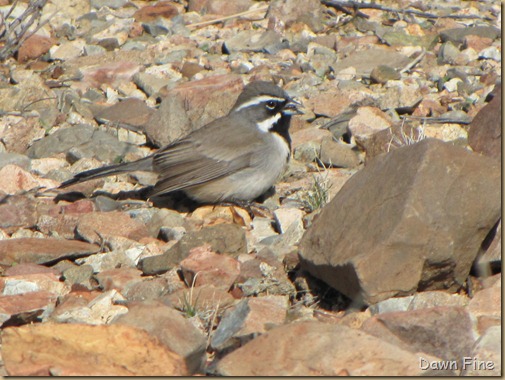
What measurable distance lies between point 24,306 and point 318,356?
2317 millimetres

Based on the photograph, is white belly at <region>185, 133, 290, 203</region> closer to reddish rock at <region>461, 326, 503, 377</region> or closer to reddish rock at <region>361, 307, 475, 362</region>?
reddish rock at <region>361, 307, 475, 362</region>

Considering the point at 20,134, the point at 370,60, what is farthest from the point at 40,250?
the point at 370,60

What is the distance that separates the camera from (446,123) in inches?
357

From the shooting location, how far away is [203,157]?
848cm

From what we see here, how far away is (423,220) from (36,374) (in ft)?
7.74

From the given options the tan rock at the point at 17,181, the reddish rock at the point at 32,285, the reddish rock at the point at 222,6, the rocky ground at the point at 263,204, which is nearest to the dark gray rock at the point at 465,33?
the rocky ground at the point at 263,204

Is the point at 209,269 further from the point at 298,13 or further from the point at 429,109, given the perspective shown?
the point at 298,13

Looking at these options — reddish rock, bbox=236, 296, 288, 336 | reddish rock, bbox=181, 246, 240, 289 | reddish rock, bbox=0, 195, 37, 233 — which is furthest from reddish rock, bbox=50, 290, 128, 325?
reddish rock, bbox=0, 195, 37, 233

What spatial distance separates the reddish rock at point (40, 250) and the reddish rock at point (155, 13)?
5713 mm

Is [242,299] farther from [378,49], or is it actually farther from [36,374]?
[378,49]

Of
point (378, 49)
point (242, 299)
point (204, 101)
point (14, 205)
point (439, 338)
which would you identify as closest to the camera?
point (439, 338)

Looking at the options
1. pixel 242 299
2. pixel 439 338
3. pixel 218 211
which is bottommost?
pixel 218 211

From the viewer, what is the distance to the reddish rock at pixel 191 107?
9414mm

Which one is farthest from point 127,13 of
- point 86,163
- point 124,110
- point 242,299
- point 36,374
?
point 36,374
